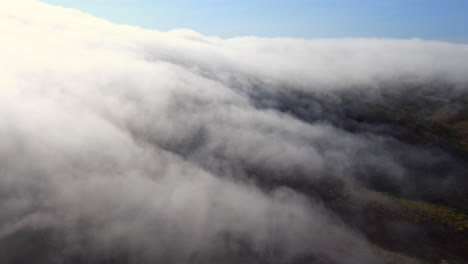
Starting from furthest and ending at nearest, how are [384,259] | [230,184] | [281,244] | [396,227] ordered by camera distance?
[230,184] → [396,227] → [281,244] → [384,259]

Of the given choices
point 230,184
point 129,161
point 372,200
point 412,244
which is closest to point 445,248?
point 412,244

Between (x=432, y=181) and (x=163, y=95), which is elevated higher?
(x=163, y=95)

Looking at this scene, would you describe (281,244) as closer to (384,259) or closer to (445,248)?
(384,259)

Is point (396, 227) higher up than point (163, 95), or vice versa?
point (163, 95)

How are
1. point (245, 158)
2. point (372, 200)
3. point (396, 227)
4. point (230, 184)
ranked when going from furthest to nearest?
1. point (245, 158)
2. point (230, 184)
3. point (372, 200)
4. point (396, 227)

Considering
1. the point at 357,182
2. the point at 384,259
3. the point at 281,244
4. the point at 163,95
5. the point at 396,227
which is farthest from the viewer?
the point at 163,95

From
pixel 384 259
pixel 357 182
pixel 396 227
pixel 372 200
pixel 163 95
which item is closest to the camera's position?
pixel 384 259

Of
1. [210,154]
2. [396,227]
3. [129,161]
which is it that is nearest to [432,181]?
[396,227]

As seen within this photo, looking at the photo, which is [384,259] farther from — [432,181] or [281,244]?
[432,181]

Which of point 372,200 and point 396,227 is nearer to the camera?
point 396,227
